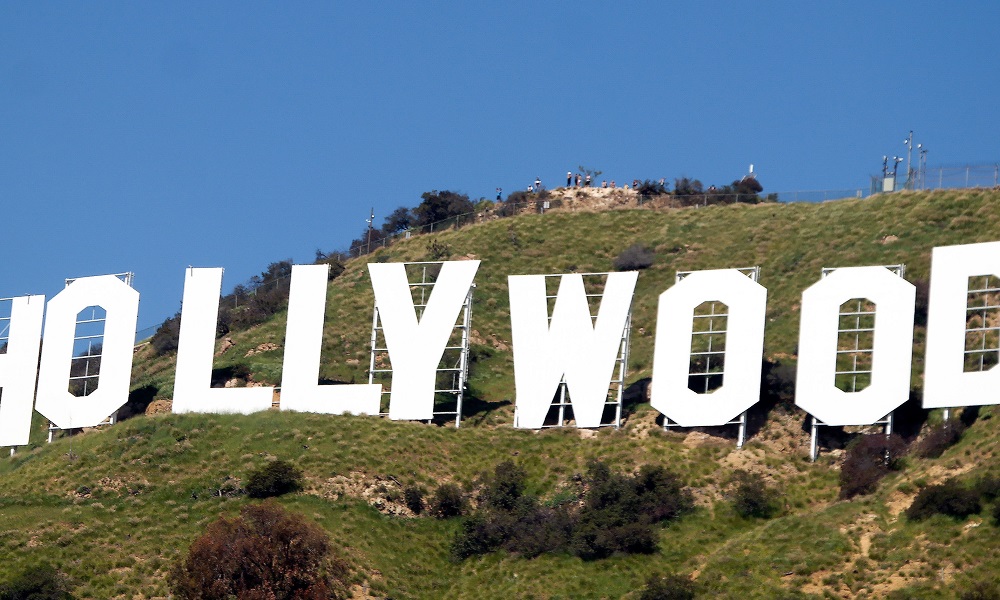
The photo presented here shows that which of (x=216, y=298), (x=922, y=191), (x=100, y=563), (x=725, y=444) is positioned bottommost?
(x=100, y=563)

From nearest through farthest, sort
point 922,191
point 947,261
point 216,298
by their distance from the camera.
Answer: point 947,261
point 216,298
point 922,191

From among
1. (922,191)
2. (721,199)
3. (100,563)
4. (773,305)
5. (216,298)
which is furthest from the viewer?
(721,199)

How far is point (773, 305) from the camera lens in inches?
2985

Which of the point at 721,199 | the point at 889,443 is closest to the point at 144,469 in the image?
the point at 889,443

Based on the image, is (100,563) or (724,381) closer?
(100,563)

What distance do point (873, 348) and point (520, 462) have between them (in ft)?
45.8

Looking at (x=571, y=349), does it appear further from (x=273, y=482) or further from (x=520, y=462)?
(x=273, y=482)

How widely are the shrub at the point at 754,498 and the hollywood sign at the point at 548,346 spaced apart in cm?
387

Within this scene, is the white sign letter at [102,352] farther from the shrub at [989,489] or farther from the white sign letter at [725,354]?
the shrub at [989,489]

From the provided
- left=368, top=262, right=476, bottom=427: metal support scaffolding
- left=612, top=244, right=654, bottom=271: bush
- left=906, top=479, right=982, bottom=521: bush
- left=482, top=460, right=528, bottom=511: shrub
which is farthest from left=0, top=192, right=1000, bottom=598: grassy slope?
left=368, top=262, right=476, bottom=427: metal support scaffolding

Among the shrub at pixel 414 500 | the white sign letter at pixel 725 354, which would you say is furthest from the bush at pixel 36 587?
the white sign letter at pixel 725 354

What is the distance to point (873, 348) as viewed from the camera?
207 ft

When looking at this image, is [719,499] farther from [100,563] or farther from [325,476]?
[100,563]

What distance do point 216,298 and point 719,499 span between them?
75.9ft
